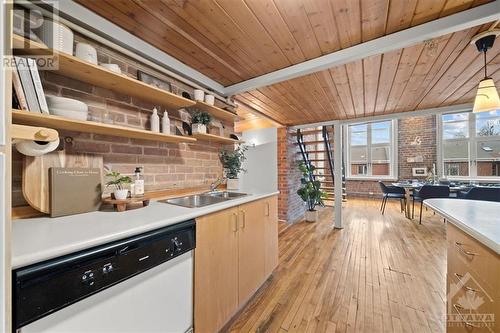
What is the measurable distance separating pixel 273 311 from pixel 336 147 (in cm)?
323

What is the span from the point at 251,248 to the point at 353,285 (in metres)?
1.17

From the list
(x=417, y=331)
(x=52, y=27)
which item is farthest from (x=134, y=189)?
(x=417, y=331)

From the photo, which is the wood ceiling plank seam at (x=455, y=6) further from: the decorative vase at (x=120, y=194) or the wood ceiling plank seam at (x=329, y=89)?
the decorative vase at (x=120, y=194)

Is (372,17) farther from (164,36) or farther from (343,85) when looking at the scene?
(164,36)

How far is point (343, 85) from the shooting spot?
250cm

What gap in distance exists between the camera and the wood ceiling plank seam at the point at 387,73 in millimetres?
1874

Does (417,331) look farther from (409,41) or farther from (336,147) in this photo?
(336,147)

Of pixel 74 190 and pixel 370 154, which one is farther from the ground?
pixel 370 154

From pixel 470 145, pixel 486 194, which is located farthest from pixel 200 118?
pixel 470 145

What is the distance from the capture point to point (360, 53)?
170cm

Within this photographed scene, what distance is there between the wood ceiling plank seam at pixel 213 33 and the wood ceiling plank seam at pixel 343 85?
2.85 feet

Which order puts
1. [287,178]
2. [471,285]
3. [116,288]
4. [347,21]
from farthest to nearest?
[287,178]
[347,21]
[471,285]
[116,288]

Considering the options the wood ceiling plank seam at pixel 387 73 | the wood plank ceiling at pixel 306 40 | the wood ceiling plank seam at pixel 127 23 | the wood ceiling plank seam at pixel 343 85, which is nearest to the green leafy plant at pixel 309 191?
the wood ceiling plank seam at pixel 343 85

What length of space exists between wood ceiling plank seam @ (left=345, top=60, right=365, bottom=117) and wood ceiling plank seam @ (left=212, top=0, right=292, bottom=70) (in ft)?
2.11
